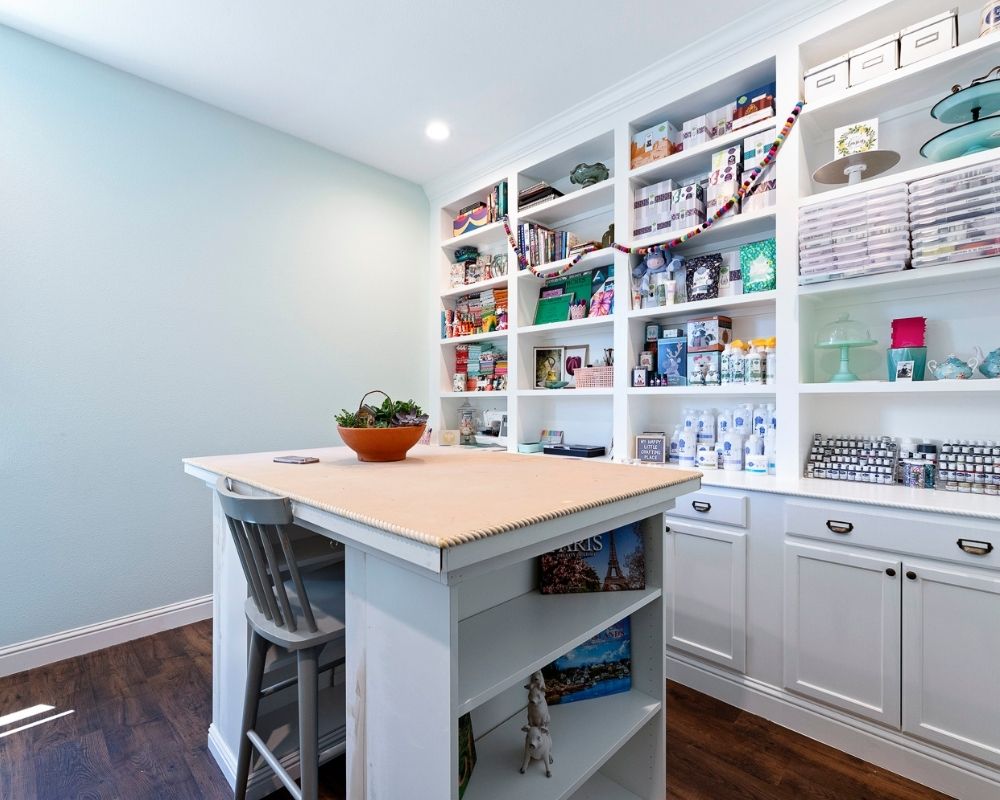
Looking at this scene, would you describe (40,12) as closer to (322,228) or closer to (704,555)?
(322,228)

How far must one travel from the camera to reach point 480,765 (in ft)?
3.73

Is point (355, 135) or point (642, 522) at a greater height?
point (355, 135)

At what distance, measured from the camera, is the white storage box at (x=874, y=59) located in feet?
6.21

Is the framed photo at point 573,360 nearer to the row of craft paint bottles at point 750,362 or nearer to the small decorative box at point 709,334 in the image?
the small decorative box at point 709,334

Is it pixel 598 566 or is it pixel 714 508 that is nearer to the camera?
pixel 598 566

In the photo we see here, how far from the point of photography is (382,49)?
93.3 inches

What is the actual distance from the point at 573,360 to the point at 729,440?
3.76 ft

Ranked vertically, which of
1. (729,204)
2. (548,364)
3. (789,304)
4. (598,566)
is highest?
(729,204)

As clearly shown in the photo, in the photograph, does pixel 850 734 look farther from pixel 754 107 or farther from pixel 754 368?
pixel 754 107

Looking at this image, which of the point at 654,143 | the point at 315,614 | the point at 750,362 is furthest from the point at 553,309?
the point at 315,614

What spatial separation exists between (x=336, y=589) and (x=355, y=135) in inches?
111

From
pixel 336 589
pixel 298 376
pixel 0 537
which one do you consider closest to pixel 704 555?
pixel 336 589

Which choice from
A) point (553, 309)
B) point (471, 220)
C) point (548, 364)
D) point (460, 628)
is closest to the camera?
point (460, 628)

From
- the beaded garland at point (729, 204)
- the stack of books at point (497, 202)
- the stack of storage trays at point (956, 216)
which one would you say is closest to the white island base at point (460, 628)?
Result: the stack of storage trays at point (956, 216)
